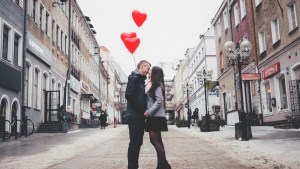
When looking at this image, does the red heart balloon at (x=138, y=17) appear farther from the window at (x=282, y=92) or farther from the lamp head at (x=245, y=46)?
the window at (x=282, y=92)

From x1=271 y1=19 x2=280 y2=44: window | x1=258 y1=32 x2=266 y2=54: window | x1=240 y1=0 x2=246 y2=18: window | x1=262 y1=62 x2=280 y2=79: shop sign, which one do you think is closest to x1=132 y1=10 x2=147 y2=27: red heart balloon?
x1=262 y1=62 x2=280 y2=79: shop sign

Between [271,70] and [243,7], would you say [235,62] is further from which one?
[243,7]

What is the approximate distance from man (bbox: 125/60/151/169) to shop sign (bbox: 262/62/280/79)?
667 inches

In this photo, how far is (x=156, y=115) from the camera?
5883mm

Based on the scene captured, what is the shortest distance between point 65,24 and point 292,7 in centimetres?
2037

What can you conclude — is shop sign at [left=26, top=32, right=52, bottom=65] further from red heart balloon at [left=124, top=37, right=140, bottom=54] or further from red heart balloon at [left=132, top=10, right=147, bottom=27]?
red heart balloon at [left=132, top=10, right=147, bottom=27]

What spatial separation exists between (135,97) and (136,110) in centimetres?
21

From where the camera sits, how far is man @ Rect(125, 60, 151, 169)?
5656mm

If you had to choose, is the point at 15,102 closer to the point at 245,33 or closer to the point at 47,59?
the point at 47,59

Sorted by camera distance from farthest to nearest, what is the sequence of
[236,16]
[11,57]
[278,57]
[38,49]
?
[236,16]
[38,49]
[278,57]
[11,57]

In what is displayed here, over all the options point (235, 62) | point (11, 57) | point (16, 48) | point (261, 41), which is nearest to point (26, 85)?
point (16, 48)

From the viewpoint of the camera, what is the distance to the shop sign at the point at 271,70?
2110 cm

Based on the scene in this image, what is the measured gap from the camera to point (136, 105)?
5742 mm

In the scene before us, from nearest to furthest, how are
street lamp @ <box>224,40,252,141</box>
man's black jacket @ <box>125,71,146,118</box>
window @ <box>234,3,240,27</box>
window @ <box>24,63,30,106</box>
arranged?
1. man's black jacket @ <box>125,71,146,118</box>
2. street lamp @ <box>224,40,252,141</box>
3. window @ <box>24,63,30,106</box>
4. window @ <box>234,3,240,27</box>
